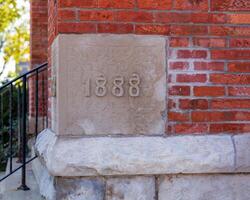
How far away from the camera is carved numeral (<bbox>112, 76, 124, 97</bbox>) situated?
3.60m

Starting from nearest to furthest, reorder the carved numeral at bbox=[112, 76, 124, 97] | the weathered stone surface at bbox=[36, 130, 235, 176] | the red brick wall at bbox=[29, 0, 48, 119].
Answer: the weathered stone surface at bbox=[36, 130, 235, 176]
the carved numeral at bbox=[112, 76, 124, 97]
the red brick wall at bbox=[29, 0, 48, 119]

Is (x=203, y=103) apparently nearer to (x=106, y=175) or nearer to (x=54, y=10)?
(x=106, y=175)

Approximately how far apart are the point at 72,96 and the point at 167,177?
2.94 feet

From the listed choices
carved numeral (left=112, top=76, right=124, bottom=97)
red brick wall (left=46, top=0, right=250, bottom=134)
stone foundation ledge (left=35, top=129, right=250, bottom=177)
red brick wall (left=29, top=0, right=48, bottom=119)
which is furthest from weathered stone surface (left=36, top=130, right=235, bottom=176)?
red brick wall (left=29, top=0, right=48, bottom=119)

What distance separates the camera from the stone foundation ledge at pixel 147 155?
3488 mm

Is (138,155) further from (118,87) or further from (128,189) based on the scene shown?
(118,87)

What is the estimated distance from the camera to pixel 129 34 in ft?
11.9

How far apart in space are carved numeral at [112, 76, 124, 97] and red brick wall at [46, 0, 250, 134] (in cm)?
34

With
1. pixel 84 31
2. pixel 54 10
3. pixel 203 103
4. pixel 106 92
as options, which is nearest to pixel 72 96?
pixel 106 92

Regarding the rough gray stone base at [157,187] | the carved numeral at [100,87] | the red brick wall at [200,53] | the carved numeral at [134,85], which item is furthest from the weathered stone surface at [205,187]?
the carved numeral at [100,87]

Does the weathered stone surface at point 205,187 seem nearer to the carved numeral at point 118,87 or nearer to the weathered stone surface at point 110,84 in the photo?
the weathered stone surface at point 110,84

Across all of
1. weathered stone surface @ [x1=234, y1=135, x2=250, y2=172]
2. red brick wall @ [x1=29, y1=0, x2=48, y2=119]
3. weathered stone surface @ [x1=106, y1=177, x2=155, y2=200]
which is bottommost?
weathered stone surface @ [x1=106, y1=177, x2=155, y2=200]

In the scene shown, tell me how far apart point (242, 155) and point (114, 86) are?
1.05 m

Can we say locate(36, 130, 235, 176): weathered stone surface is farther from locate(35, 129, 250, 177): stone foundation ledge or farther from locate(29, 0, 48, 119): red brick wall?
locate(29, 0, 48, 119): red brick wall
